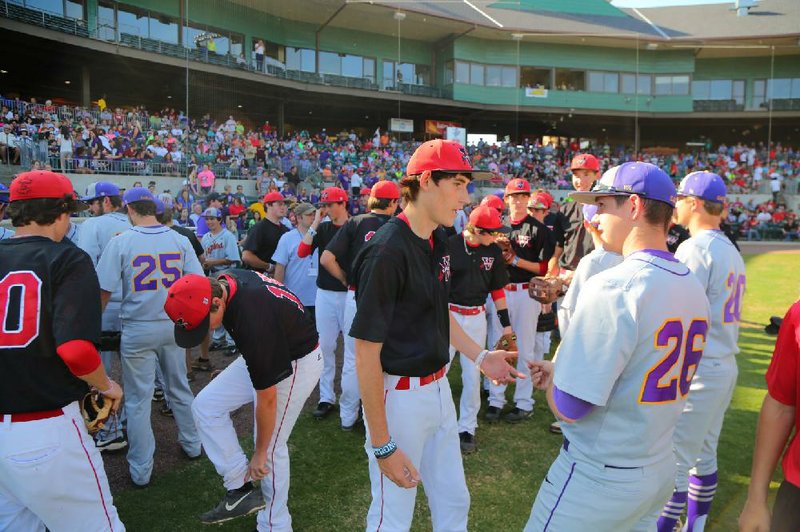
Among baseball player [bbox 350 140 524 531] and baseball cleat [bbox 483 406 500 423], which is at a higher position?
baseball player [bbox 350 140 524 531]

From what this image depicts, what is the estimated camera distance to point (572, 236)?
621 centimetres

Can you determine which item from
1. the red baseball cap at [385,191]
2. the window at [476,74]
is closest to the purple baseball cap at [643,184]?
the red baseball cap at [385,191]

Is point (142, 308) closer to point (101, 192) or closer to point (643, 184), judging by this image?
point (101, 192)

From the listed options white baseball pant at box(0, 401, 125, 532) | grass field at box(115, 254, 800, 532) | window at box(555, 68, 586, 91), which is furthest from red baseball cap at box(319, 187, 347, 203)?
window at box(555, 68, 586, 91)

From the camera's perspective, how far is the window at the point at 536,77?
33656mm

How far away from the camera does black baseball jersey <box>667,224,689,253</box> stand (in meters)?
5.78

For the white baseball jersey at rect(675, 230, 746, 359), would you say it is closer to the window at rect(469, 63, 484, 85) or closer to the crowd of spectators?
the crowd of spectators

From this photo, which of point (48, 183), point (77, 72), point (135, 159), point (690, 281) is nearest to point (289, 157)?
point (135, 159)

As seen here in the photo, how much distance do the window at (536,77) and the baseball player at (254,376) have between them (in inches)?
1299

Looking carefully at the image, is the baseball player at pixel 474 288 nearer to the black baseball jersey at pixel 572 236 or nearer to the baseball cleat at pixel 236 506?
the black baseball jersey at pixel 572 236

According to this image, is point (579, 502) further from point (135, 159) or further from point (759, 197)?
point (759, 197)

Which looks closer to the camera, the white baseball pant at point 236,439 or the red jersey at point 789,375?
the red jersey at point 789,375

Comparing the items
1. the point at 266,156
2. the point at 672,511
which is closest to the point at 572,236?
the point at 672,511

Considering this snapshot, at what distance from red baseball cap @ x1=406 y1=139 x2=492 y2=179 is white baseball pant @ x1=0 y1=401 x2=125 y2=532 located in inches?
81.2
